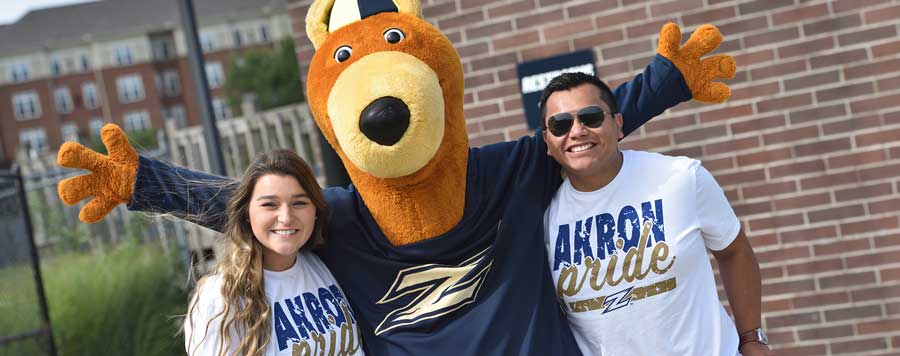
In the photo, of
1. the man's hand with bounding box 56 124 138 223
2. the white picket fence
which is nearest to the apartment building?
the white picket fence

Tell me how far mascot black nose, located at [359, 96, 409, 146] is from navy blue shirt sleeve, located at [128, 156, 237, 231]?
0.68 m

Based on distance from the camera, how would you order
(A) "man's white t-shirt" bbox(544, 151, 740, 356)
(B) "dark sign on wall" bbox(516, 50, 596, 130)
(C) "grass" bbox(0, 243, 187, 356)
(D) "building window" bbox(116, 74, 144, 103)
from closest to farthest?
(A) "man's white t-shirt" bbox(544, 151, 740, 356), (B) "dark sign on wall" bbox(516, 50, 596, 130), (C) "grass" bbox(0, 243, 187, 356), (D) "building window" bbox(116, 74, 144, 103)

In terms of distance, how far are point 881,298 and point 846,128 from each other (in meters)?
0.85

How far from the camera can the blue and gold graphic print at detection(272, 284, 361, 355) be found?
8.60 feet

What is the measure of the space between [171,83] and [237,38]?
257 inches

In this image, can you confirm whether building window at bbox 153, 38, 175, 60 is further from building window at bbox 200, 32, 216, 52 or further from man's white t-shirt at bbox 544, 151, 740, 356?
man's white t-shirt at bbox 544, 151, 740, 356

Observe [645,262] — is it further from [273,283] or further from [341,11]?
[341,11]

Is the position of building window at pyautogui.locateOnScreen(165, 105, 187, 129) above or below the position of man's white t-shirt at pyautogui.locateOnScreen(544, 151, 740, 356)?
above

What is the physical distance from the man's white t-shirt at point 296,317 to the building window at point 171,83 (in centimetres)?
7171

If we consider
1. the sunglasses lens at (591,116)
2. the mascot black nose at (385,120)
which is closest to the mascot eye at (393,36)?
the mascot black nose at (385,120)

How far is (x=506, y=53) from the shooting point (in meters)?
4.62

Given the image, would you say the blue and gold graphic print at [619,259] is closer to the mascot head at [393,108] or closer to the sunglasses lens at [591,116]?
the sunglasses lens at [591,116]

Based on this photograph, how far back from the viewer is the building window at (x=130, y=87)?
7244 cm

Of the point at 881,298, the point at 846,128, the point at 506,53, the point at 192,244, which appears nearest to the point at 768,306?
the point at 881,298
